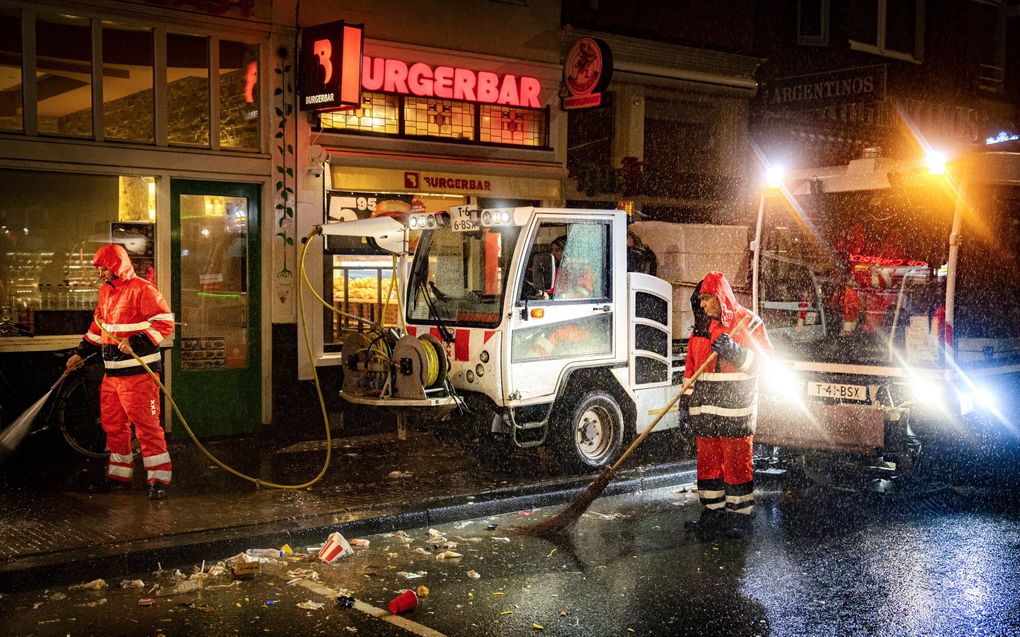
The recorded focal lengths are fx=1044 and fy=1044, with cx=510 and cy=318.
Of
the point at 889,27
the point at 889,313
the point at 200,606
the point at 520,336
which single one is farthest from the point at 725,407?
the point at 889,27

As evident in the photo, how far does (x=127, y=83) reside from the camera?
10.5m

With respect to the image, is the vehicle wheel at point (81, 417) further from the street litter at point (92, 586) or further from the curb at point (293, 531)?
the street litter at point (92, 586)

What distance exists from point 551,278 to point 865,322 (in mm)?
3034

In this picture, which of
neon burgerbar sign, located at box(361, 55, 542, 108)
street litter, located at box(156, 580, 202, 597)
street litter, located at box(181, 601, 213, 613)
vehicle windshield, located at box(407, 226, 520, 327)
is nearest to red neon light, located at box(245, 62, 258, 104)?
neon burgerbar sign, located at box(361, 55, 542, 108)

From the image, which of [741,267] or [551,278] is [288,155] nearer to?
[551,278]

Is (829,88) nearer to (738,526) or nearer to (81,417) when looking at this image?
(738,526)

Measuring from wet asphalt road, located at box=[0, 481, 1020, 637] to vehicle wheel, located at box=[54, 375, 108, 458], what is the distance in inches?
134

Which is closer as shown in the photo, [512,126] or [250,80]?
[250,80]

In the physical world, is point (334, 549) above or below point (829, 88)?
below

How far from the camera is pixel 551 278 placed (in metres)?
8.71

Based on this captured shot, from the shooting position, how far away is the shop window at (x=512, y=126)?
520 inches

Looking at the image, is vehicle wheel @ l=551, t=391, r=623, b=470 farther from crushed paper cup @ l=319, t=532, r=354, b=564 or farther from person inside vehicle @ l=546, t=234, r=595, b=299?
crushed paper cup @ l=319, t=532, r=354, b=564

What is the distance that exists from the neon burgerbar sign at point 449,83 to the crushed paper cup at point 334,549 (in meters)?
5.77

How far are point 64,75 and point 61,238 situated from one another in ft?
5.17
